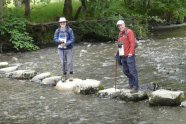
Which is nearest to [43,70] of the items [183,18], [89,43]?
[89,43]

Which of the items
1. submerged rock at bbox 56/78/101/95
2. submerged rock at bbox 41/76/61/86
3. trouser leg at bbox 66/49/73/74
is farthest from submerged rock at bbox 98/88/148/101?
submerged rock at bbox 41/76/61/86

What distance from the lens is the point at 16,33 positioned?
27.4m

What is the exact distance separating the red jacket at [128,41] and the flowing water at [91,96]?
5.16 feet

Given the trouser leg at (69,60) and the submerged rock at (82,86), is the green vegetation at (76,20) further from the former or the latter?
the submerged rock at (82,86)

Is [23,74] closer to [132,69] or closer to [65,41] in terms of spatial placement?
[65,41]

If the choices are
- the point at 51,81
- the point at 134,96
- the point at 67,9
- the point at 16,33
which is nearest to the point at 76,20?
the point at 67,9

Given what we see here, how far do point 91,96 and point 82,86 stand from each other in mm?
585

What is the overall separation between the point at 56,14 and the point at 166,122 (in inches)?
983

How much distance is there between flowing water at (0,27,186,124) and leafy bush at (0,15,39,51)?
1.55 metres

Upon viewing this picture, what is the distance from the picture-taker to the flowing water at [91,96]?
11250 mm

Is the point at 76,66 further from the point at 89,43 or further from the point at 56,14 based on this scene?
the point at 56,14

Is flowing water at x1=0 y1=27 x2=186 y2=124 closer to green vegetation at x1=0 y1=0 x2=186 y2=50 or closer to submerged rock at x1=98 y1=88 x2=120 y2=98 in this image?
submerged rock at x1=98 y1=88 x2=120 y2=98

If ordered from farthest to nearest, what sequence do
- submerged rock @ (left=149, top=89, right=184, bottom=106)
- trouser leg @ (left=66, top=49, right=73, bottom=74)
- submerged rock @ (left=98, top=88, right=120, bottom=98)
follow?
1. trouser leg @ (left=66, top=49, right=73, bottom=74)
2. submerged rock @ (left=98, top=88, right=120, bottom=98)
3. submerged rock @ (left=149, top=89, right=184, bottom=106)

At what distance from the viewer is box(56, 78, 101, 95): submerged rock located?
14242mm
